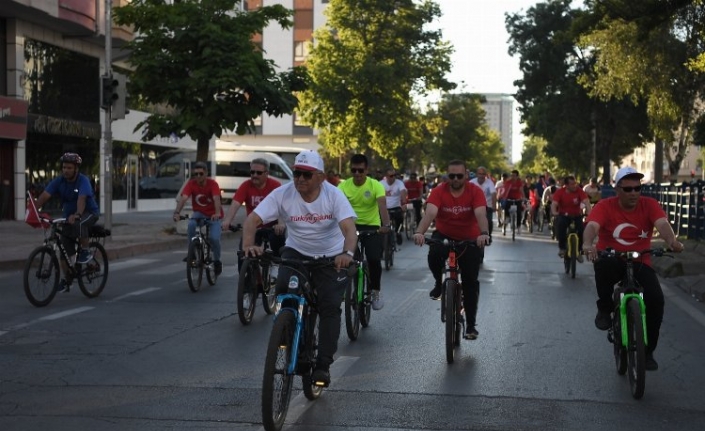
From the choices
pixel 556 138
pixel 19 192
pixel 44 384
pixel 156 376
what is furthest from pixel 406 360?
pixel 556 138

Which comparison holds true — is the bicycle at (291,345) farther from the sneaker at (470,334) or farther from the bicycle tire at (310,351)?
the sneaker at (470,334)

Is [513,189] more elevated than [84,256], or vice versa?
[513,189]

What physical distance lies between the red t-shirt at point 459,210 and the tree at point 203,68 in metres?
16.0

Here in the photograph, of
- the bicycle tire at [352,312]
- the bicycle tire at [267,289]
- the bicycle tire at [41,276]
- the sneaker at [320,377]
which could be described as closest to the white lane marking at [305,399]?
the sneaker at [320,377]

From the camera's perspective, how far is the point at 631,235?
7.58 meters

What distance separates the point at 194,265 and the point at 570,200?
7.02 m

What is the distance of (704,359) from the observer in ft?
28.4

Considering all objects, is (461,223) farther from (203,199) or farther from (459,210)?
(203,199)

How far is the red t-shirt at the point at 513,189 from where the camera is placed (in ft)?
88.3

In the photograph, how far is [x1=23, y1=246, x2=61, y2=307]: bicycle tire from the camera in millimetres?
11344

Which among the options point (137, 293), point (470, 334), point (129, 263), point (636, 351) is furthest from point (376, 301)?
point (129, 263)

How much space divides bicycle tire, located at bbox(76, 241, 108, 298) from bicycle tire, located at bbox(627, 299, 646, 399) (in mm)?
7098

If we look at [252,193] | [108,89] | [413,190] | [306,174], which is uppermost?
[108,89]

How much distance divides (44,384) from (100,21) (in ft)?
84.8
